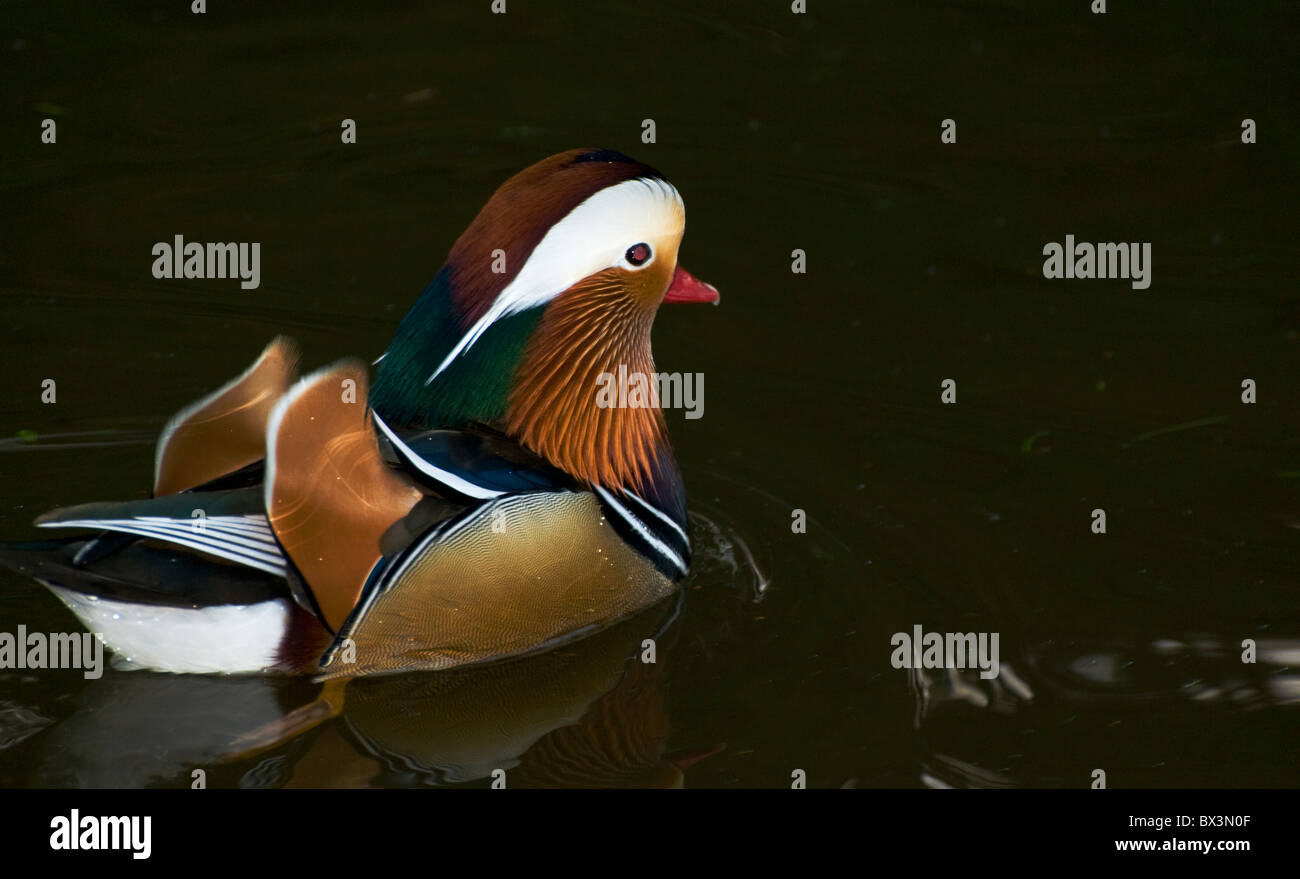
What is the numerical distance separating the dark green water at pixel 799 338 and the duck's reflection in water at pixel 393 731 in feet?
0.04

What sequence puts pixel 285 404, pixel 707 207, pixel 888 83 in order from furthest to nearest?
pixel 888 83 < pixel 707 207 < pixel 285 404

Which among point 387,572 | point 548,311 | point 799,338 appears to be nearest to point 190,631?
point 387,572

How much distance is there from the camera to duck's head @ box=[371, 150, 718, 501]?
4.36 meters

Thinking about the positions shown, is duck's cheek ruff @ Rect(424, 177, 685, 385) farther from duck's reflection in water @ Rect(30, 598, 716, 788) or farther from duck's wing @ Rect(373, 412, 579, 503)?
duck's reflection in water @ Rect(30, 598, 716, 788)

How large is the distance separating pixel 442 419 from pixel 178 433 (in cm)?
66

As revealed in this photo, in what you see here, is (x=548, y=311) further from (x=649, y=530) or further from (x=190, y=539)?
(x=190, y=539)

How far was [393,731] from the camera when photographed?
13.6 feet

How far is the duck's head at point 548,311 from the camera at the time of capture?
14.3 ft

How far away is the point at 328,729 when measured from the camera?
4.12 m

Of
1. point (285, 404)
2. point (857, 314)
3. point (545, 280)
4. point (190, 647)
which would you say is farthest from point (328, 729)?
point (857, 314)

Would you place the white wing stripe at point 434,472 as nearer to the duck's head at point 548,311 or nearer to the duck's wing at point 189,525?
the duck's head at point 548,311

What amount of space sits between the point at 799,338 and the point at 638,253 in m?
1.53

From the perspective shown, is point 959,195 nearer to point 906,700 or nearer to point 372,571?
point 906,700

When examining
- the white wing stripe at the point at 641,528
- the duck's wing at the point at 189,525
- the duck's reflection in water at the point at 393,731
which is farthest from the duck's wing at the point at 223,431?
the white wing stripe at the point at 641,528
